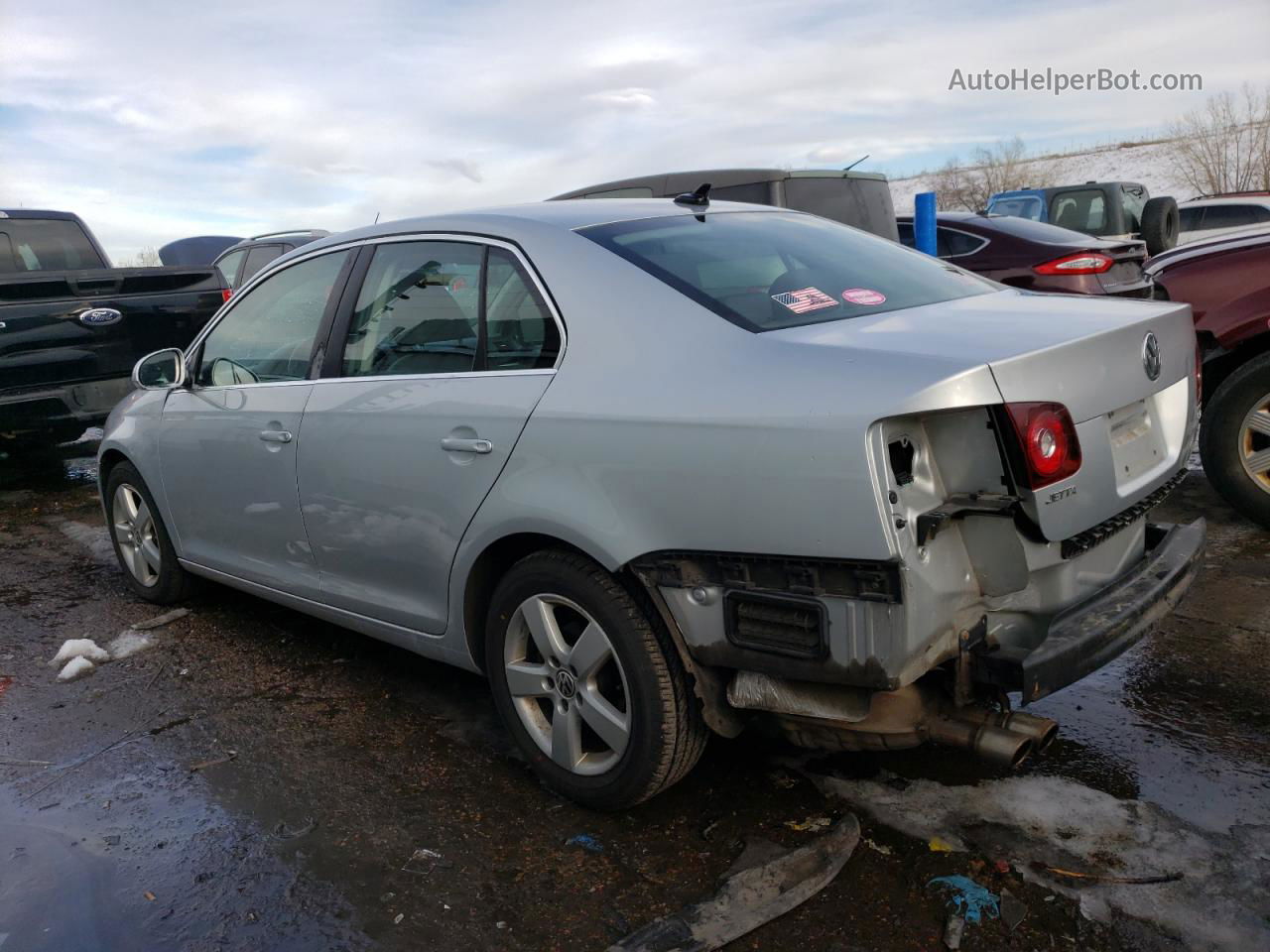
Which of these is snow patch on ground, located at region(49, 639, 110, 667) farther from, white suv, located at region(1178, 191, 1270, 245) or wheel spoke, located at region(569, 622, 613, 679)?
white suv, located at region(1178, 191, 1270, 245)

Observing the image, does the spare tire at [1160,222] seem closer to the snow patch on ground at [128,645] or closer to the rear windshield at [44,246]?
the snow patch on ground at [128,645]

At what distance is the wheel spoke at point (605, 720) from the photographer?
9.27 feet

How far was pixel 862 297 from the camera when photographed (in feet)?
9.87

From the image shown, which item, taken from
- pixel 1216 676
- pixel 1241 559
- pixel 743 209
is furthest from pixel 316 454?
pixel 1241 559

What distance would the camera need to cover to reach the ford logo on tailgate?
285 inches

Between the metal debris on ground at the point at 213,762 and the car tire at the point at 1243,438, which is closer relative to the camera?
the metal debris on ground at the point at 213,762

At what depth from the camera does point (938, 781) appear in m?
3.06

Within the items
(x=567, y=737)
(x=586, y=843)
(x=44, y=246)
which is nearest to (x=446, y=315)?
(x=567, y=737)

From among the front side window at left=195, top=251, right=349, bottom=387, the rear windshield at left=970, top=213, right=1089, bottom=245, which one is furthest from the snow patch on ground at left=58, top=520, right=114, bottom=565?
the rear windshield at left=970, top=213, right=1089, bottom=245

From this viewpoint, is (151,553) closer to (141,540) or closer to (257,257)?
(141,540)

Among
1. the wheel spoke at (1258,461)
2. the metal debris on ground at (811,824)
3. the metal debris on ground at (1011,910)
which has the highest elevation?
the wheel spoke at (1258,461)

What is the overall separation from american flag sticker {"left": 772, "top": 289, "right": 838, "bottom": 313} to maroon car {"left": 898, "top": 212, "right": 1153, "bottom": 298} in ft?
17.2

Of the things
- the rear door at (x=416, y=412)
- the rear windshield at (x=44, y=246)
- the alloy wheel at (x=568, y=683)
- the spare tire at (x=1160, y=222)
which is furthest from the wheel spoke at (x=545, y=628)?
the spare tire at (x=1160, y=222)

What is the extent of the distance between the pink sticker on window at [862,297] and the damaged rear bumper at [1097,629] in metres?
0.98
